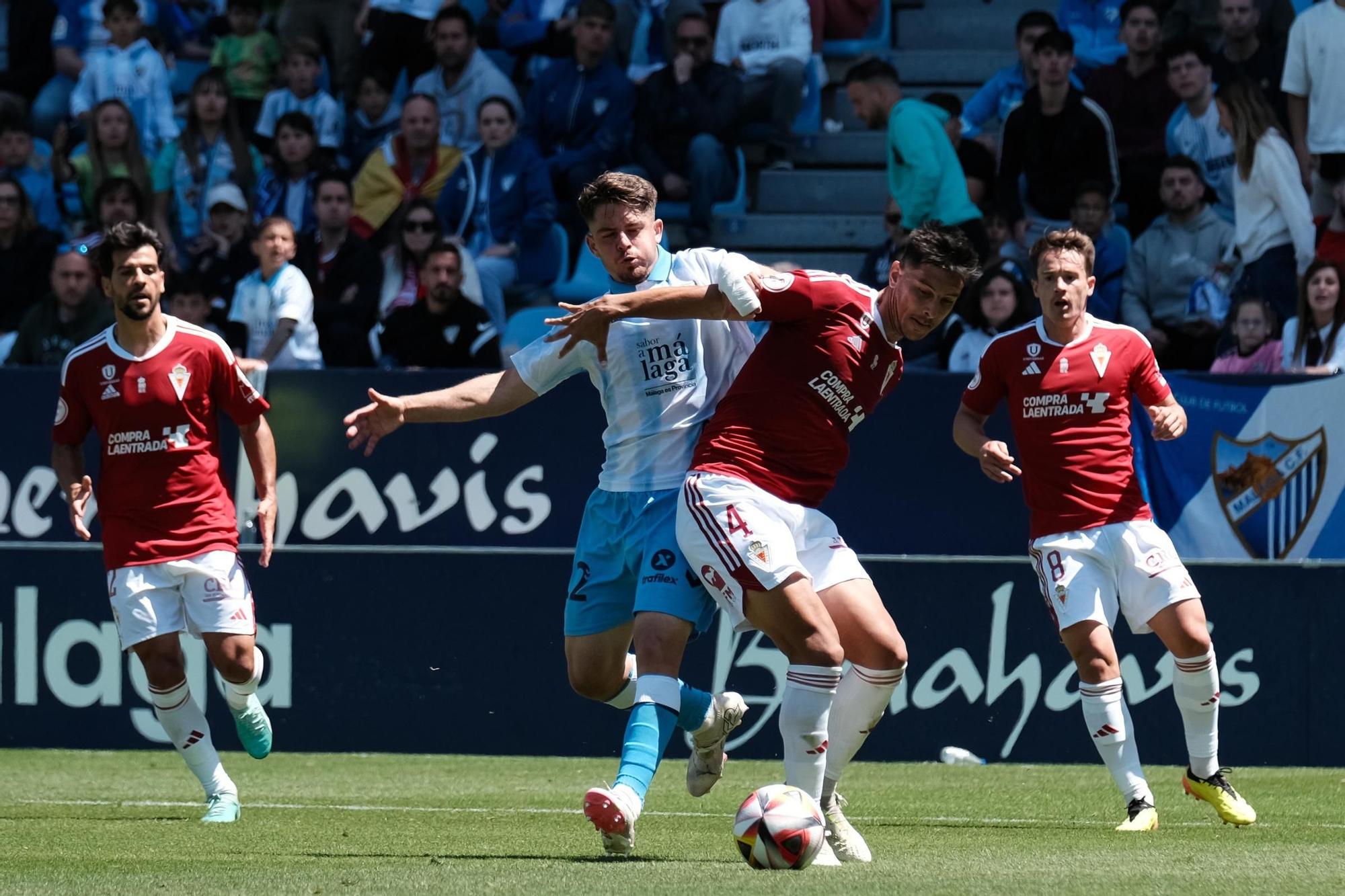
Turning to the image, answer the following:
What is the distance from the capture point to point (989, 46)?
14.9m

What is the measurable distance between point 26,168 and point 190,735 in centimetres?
874

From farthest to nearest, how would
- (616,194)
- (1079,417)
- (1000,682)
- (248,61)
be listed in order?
(248,61) < (1000,682) < (1079,417) < (616,194)

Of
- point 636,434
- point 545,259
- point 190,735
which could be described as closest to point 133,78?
point 545,259

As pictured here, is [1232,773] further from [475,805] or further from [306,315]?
[306,315]

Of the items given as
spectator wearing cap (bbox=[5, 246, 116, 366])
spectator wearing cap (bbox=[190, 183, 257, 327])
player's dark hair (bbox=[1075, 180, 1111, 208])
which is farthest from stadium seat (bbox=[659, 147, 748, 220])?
spectator wearing cap (bbox=[5, 246, 116, 366])

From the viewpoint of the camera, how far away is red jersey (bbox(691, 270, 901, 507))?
19.1ft

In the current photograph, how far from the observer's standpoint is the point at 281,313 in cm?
1120

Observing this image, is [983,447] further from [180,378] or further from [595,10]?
[595,10]

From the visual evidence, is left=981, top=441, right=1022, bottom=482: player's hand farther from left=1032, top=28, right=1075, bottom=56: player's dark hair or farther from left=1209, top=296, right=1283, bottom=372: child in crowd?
left=1032, top=28, right=1075, bottom=56: player's dark hair

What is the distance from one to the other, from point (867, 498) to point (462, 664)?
2426 millimetres

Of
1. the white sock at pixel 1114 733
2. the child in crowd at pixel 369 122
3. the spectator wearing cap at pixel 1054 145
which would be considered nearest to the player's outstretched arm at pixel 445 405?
the white sock at pixel 1114 733

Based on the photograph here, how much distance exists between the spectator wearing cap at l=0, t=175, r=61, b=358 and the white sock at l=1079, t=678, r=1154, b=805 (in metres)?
8.89

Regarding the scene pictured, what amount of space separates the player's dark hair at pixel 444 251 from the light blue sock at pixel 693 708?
18.4 feet

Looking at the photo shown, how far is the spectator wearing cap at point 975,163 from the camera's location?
498 inches
